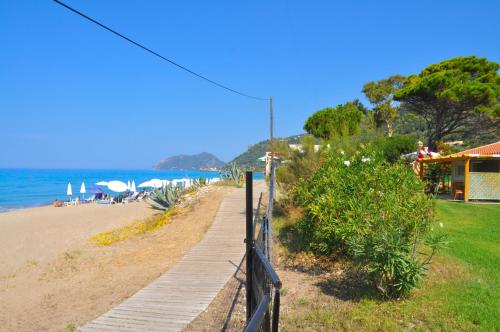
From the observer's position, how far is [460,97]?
2642 centimetres

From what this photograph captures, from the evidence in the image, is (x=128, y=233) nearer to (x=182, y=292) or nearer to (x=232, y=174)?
(x=182, y=292)

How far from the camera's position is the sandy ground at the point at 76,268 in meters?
7.14

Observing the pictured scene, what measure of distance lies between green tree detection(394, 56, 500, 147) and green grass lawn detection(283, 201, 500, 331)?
21.4 m

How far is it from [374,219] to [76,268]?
749 cm

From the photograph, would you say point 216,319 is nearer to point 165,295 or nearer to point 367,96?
point 165,295

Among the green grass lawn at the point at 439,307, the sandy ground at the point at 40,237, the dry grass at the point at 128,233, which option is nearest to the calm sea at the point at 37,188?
the sandy ground at the point at 40,237

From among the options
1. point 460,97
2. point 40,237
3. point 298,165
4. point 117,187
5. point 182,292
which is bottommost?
point 40,237

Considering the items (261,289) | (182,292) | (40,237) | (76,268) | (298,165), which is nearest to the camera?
(261,289)

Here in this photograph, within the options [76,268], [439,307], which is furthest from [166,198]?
[439,307]

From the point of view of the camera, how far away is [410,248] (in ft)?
18.0

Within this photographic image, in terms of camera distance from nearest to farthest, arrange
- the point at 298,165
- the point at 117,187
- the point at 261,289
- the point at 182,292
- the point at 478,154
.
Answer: the point at 261,289
the point at 182,292
the point at 298,165
the point at 478,154
the point at 117,187

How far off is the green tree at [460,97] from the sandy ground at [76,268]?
1749 centimetres

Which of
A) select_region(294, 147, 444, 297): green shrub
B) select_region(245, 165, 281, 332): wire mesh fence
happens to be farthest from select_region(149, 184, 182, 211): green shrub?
select_region(245, 165, 281, 332): wire mesh fence

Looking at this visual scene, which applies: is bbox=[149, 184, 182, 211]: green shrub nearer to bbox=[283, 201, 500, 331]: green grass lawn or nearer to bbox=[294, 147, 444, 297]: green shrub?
bbox=[294, 147, 444, 297]: green shrub
